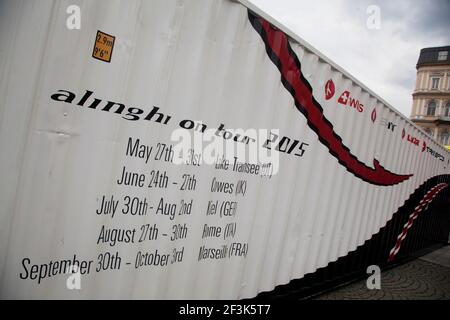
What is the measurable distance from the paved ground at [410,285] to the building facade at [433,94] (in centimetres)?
4827

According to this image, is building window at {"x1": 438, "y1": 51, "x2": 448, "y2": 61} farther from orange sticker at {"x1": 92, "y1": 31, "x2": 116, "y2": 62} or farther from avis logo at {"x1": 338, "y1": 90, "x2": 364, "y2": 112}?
orange sticker at {"x1": 92, "y1": 31, "x2": 116, "y2": 62}

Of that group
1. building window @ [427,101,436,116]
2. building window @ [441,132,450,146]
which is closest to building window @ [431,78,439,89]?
building window @ [427,101,436,116]

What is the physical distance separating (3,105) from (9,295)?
102 centimetres

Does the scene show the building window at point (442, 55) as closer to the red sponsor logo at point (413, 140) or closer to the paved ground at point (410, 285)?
the paved ground at point (410, 285)

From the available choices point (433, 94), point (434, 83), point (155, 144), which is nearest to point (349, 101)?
point (155, 144)

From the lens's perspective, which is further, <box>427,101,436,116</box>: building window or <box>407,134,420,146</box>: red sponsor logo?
<box>427,101,436,116</box>: building window

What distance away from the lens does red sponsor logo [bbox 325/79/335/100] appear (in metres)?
3.08

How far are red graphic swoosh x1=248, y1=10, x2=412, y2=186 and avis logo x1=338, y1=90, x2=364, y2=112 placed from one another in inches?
15.1

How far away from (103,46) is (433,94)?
190 feet

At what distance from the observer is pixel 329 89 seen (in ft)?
10.2

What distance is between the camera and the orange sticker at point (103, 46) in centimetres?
162

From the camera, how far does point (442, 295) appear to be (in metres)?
4.26

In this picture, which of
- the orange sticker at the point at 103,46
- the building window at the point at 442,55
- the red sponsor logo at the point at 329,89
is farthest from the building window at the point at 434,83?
the orange sticker at the point at 103,46
